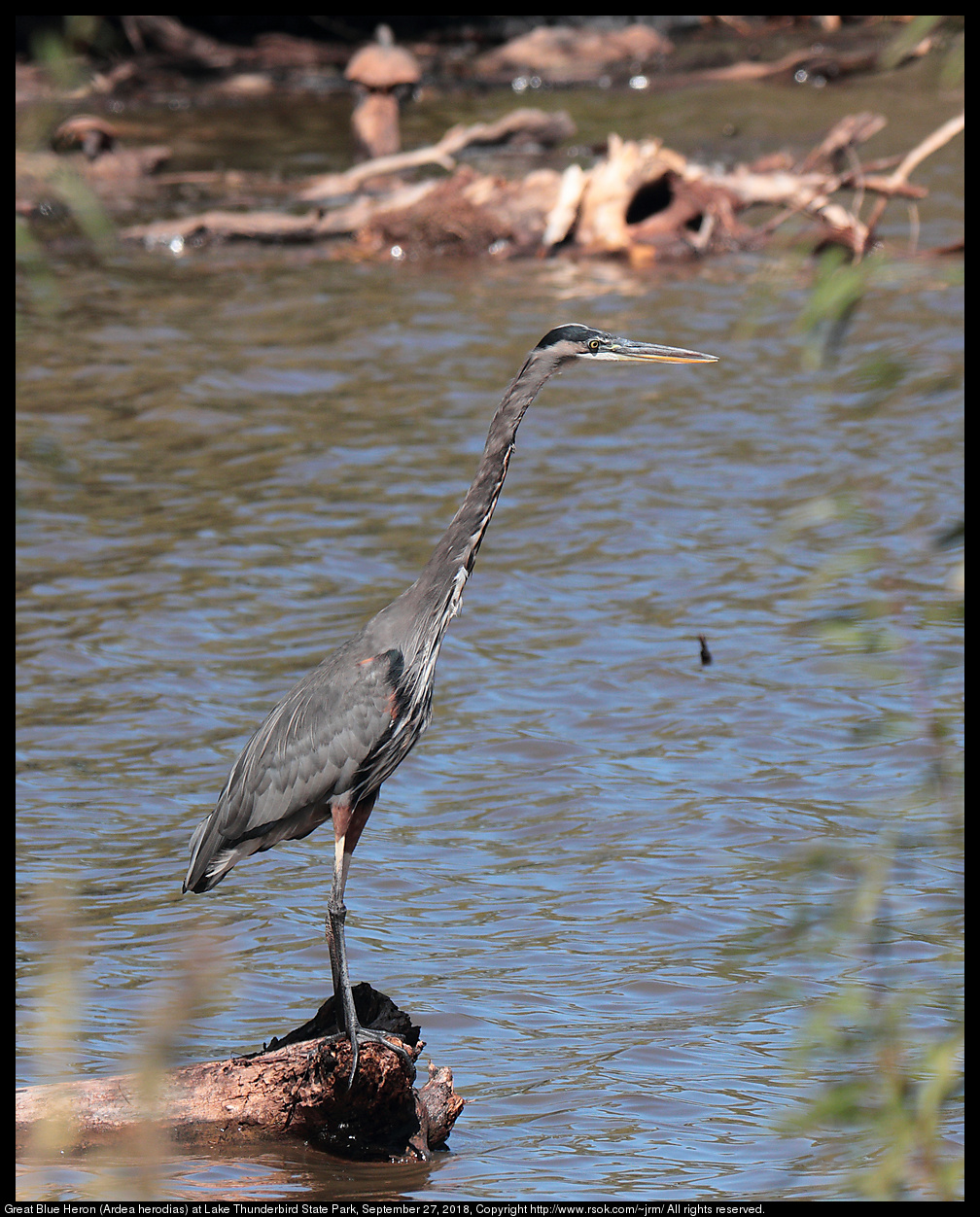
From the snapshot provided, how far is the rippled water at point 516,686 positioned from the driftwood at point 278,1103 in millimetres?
97

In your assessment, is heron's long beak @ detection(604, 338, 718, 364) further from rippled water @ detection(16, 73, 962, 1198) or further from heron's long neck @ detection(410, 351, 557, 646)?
rippled water @ detection(16, 73, 962, 1198)

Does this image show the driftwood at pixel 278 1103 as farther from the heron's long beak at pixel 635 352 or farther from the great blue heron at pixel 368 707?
the heron's long beak at pixel 635 352

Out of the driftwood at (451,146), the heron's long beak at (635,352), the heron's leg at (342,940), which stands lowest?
the heron's leg at (342,940)

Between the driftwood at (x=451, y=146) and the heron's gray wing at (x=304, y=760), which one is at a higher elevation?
the driftwood at (x=451, y=146)

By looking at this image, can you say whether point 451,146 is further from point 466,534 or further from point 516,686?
point 466,534

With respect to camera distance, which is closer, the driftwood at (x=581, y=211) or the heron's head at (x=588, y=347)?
the heron's head at (x=588, y=347)

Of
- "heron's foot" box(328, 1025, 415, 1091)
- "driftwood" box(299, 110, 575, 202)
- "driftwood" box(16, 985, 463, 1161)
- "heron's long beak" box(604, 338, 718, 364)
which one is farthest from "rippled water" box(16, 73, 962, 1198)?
"driftwood" box(299, 110, 575, 202)

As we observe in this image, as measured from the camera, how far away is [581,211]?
17.1 meters

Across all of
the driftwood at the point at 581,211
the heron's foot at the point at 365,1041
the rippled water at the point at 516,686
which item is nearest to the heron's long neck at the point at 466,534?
the rippled water at the point at 516,686

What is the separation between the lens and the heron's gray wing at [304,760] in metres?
5.11

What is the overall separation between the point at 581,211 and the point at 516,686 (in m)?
9.21

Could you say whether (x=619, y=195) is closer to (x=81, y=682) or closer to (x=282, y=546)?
(x=282, y=546)

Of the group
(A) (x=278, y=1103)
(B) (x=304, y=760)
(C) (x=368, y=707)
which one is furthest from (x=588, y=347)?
(A) (x=278, y=1103)
